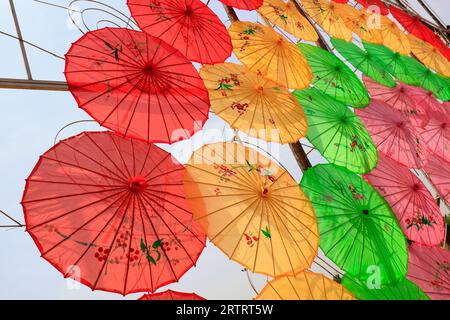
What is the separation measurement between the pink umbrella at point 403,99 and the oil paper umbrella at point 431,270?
2.03 metres

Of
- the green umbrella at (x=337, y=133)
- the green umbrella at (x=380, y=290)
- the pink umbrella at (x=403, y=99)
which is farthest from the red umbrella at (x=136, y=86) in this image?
the pink umbrella at (x=403, y=99)

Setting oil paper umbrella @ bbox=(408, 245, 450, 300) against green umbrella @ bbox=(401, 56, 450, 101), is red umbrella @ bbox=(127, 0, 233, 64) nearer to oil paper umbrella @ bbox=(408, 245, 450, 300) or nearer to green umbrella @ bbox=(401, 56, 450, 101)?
oil paper umbrella @ bbox=(408, 245, 450, 300)

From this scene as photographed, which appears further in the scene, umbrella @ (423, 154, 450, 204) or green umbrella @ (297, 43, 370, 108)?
umbrella @ (423, 154, 450, 204)

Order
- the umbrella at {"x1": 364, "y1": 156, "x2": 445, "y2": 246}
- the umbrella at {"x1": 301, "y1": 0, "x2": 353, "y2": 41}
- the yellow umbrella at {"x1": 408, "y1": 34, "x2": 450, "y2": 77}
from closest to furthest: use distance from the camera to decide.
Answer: the umbrella at {"x1": 364, "y1": 156, "x2": 445, "y2": 246}, the umbrella at {"x1": 301, "y1": 0, "x2": 353, "y2": 41}, the yellow umbrella at {"x1": 408, "y1": 34, "x2": 450, "y2": 77}

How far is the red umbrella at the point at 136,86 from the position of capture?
92.1 inches

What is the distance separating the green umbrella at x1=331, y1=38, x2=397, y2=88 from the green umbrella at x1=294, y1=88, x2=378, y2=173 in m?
1.41

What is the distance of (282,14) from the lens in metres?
4.93

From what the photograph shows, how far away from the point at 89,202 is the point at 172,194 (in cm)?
51

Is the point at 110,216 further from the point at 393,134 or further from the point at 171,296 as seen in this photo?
the point at 393,134

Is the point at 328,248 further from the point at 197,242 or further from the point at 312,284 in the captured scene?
the point at 197,242

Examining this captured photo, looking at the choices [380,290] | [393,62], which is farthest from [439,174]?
[380,290]

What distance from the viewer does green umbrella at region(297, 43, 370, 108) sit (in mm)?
4227

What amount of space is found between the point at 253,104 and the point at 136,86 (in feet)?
3.68

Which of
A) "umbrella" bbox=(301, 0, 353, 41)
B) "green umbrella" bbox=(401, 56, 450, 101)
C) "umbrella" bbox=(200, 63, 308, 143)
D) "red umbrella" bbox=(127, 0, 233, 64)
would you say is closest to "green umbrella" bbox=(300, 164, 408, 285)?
"umbrella" bbox=(200, 63, 308, 143)
